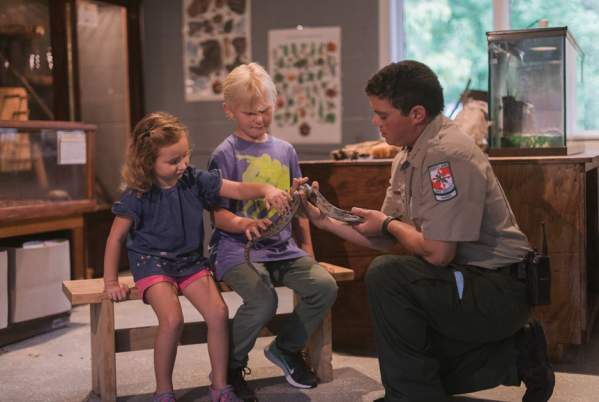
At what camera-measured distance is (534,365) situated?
96.0 inches

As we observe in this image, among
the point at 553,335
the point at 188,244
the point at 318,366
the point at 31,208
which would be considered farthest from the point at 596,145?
the point at 31,208

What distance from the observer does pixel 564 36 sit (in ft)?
11.2

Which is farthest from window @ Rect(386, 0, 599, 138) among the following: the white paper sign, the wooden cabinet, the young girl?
the young girl

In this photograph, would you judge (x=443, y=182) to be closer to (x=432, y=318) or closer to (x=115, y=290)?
(x=432, y=318)

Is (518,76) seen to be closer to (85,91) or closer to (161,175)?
(161,175)

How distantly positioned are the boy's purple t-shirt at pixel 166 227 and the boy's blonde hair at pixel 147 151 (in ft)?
0.13

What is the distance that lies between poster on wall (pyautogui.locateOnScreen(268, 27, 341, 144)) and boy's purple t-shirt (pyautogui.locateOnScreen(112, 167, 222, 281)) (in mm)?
2385

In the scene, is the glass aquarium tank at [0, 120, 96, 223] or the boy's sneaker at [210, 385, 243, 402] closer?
the boy's sneaker at [210, 385, 243, 402]

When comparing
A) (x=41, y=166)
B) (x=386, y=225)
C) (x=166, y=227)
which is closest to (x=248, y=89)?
(x=166, y=227)

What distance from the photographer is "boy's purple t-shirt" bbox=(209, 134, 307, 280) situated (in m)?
2.84

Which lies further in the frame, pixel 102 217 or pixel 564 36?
pixel 102 217

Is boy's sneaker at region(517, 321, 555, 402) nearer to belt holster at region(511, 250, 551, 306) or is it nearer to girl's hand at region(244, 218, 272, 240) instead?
belt holster at region(511, 250, 551, 306)

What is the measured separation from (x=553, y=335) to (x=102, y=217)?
128 inches

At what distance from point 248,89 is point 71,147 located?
1.60 m
